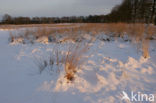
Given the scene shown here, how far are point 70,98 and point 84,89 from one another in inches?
11.2

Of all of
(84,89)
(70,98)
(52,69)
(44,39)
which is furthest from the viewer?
(44,39)

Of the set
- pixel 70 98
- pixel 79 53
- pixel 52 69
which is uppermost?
pixel 79 53

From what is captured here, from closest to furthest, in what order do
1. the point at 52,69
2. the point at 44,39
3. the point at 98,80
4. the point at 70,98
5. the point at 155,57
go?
the point at 70,98 < the point at 98,80 < the point at 52,69 < the point at 155,57 < the point at 44,39

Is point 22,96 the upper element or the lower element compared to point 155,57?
lower

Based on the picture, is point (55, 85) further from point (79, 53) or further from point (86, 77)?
point (79, 53)

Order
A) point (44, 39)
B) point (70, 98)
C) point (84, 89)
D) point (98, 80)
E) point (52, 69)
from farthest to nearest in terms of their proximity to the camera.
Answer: point (44, 39), point (52, 69), point (98, 80), point (84, 89), point (70, 98)

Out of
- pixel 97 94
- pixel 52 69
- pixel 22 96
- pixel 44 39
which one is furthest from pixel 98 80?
pixel 44 39

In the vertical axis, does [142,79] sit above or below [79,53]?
below

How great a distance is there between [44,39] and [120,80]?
166 inches

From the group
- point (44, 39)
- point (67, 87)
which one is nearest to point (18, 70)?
point (67, 87)

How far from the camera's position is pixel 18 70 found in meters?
2.42

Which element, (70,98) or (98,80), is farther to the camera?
(98,80)

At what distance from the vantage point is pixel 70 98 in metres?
1.60

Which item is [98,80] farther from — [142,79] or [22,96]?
[22,96]
